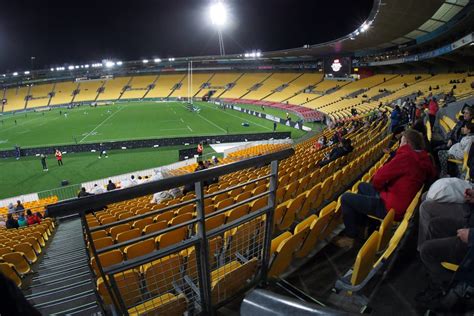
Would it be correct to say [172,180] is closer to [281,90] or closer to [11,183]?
[11,183]

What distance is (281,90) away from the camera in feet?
194

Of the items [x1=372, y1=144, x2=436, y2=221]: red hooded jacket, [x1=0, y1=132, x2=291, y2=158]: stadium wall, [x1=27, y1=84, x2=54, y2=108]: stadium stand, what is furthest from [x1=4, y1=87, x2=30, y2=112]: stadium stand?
[x1=372, y1=144, x2=436, y2=221]: red hooded jacket

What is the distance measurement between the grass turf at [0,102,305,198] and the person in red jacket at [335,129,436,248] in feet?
56.3

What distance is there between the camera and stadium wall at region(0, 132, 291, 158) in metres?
25.9

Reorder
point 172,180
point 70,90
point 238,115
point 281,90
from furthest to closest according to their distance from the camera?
point 70,90 → point 281,90 → point 238,115 → point 172,180

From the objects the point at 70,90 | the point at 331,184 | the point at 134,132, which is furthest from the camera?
the point at 70,90

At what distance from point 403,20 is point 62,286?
31181 millimetres

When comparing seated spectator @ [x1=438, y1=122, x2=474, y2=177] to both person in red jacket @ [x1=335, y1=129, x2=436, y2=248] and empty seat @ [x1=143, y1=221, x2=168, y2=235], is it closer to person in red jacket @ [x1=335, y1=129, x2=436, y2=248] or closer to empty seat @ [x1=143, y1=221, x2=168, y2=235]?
person in red jacket @ [x1=335, y1=129, x2=436, y2=248]

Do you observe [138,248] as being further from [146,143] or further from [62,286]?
[146,143]

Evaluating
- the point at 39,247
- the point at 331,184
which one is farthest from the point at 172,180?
the point at 39,247

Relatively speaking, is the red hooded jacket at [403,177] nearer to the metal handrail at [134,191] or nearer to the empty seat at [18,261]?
the metal handrail at [134,191]

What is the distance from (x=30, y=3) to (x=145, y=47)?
83.8ft

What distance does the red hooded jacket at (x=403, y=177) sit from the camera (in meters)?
3.87

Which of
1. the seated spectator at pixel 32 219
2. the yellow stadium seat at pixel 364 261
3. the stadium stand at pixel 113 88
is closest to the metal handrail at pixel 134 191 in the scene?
the yellow stadium seat at pixel 364 261
